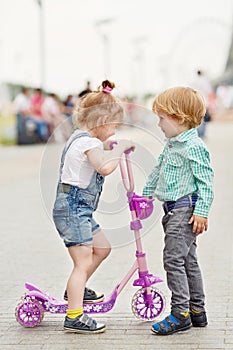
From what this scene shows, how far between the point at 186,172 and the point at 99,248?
2.28 feet

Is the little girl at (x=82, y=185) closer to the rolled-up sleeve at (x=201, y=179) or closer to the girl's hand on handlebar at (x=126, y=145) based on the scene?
the girl's hand on handlebar at (x=126, y=145)

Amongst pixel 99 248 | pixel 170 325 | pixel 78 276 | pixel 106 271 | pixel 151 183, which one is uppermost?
pixel 151 183

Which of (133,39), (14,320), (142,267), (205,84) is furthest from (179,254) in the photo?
(133,39)

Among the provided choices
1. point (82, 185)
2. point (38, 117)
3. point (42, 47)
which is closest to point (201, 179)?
point (82, 185)

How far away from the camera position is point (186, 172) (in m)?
5.03

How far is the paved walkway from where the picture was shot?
496cm

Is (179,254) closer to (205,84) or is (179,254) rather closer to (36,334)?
(36,334)

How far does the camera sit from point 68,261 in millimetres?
7590

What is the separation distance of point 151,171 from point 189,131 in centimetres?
33

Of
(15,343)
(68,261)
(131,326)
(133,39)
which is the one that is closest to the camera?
(15,343)

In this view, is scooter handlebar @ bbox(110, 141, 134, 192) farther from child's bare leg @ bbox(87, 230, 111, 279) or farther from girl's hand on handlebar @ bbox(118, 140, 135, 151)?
child's bare leg @ bbox(87, 230, 111, 279)

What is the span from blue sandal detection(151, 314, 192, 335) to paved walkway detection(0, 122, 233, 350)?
0.04 meters

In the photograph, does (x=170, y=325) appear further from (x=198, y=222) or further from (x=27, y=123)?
(x=27, y=123)

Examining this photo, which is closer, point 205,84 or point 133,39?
point 205,84
